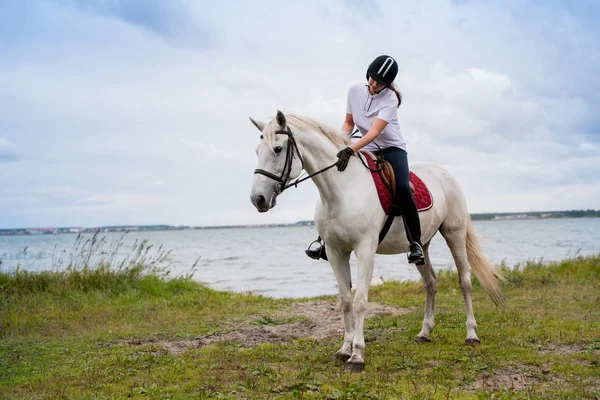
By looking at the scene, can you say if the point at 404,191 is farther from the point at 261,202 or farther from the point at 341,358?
the point at 341,358

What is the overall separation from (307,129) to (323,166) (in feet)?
1.44

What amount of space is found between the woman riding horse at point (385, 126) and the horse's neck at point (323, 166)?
28cm

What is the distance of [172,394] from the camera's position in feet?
15.6

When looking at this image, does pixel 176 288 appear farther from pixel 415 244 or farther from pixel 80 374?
pixel 415 244

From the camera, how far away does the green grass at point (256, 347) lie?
4.85 m

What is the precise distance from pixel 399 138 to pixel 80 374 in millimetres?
4632

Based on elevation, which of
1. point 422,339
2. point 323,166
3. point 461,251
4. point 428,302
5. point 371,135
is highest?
point 371,135

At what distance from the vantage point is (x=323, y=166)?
551 centimetres

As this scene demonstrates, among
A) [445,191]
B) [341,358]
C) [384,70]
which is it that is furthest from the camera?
[445,191]

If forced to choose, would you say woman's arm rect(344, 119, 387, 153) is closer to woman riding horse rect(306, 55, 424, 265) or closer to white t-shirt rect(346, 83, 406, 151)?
woman riding horse rect(306, 55, 424, 265)

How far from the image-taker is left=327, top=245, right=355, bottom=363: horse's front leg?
5.81 meters

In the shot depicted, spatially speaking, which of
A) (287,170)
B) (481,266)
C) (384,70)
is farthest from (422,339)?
(384,70)

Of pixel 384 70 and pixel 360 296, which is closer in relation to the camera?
pixel 360 296

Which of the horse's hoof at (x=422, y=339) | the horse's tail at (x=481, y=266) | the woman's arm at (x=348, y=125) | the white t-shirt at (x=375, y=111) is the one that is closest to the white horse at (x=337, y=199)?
the white t-shirt at (x=375, y=111)
